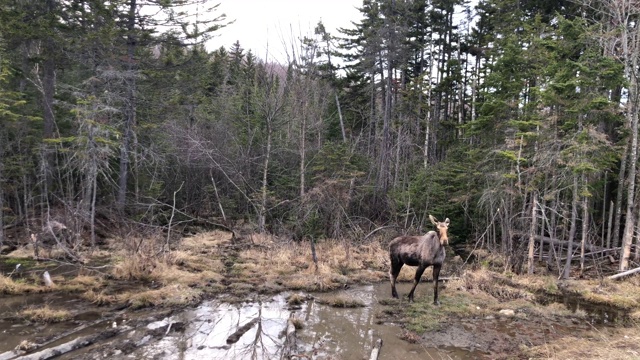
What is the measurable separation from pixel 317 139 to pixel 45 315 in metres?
17.8

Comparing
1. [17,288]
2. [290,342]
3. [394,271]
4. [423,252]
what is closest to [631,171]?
[423,252]

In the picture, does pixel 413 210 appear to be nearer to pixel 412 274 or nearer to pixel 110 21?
pixel 412 274

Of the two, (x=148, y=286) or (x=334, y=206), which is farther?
(x=334, y=206)

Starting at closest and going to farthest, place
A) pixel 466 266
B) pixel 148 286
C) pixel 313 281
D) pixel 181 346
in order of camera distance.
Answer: pixel 181 346 < pixel 148 286 < pixel 313 281 < pixel 466 266

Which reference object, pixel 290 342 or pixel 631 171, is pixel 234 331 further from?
pixel 631 171

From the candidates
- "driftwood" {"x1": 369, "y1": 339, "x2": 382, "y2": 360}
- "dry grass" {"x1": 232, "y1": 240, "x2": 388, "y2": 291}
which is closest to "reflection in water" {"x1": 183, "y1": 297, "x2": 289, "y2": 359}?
"driftwood" {"x1": 369, "y1": 339, "x2": 382, "y2": 360}

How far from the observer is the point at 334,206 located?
56.9 ft

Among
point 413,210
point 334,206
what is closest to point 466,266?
point 413,210

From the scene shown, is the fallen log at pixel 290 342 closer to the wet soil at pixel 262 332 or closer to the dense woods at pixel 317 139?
the wet soil at pixel 262 332

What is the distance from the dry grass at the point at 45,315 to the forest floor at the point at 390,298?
0.06 feet

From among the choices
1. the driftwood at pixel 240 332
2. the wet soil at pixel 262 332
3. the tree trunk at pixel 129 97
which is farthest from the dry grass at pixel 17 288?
the tree trunk at pixel 129 97

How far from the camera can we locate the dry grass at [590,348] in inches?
254

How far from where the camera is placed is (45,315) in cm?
760

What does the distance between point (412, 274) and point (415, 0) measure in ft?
62.4
